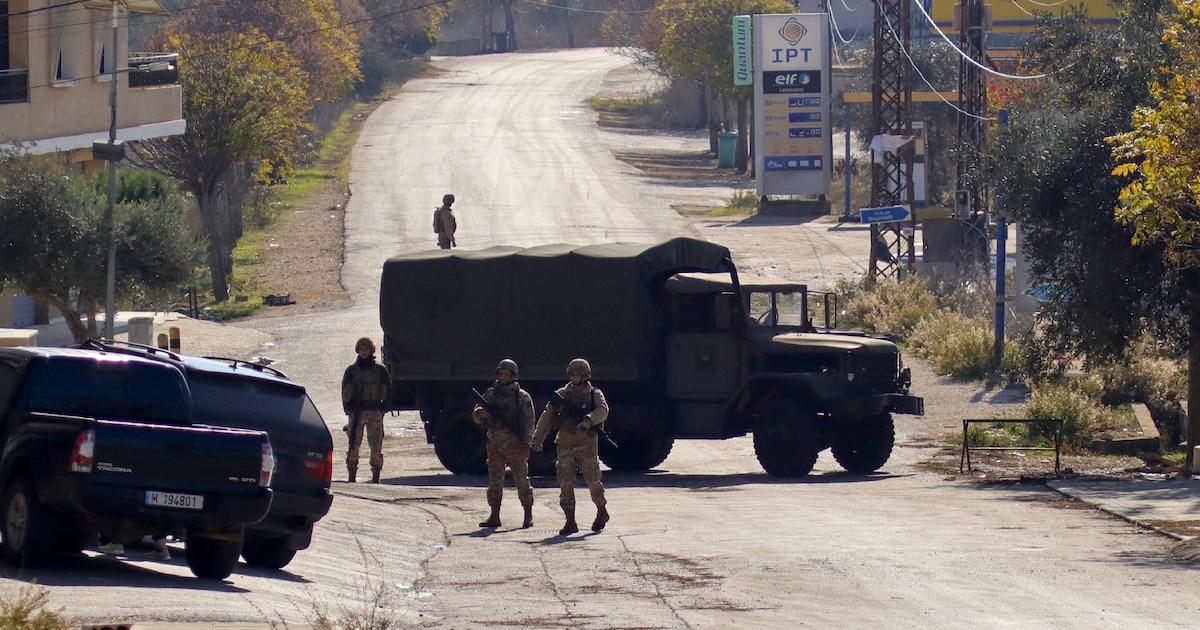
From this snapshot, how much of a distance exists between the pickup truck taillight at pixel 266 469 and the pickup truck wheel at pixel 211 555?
47cm

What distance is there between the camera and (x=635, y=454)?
19.5 meters

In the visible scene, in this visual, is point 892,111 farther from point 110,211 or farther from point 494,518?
point 494,518

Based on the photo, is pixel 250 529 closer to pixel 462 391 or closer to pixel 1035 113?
pixel 462 391

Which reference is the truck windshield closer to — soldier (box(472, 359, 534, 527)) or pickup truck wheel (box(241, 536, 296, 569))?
soldier (box(472, 359, 534, 527))

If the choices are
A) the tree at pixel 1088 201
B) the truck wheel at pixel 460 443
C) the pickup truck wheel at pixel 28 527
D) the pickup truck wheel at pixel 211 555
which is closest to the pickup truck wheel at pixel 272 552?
the pickup truck wheel at pixel 211 555

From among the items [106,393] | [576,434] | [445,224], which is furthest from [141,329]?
[106,393]

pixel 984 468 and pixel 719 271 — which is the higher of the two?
pixel 719 271

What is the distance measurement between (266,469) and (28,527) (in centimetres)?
153

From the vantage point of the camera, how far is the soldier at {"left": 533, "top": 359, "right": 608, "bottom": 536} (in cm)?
1334

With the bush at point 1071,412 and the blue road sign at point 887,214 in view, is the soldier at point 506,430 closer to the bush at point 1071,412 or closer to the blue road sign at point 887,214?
the bush at point 1071,412

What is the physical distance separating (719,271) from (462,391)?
3.59m

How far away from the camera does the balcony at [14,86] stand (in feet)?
91.2

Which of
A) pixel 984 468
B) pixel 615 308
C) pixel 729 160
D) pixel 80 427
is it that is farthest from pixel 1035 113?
pixel 729 160

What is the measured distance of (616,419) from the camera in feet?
59.8
